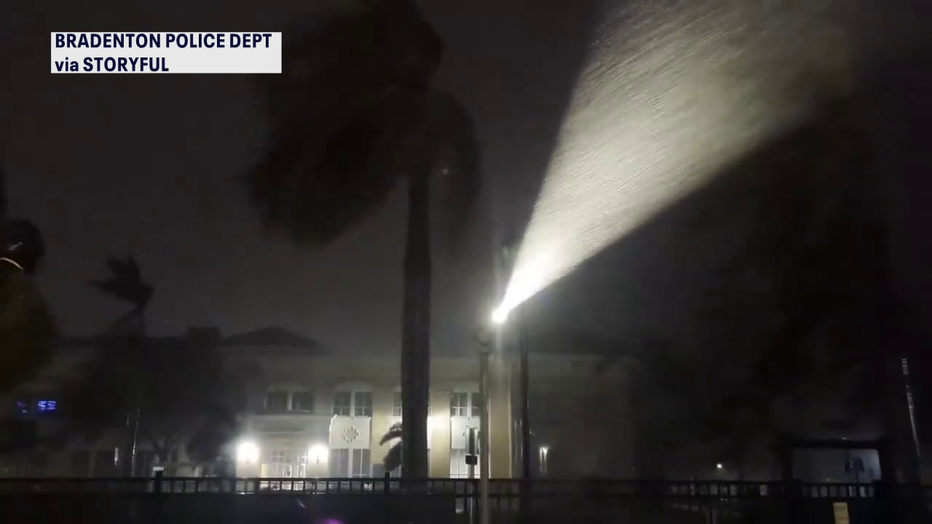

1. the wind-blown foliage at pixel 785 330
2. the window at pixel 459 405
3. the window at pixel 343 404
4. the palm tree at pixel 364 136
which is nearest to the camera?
the window at pixel 343 404

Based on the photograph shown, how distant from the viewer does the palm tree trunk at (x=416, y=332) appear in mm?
1867

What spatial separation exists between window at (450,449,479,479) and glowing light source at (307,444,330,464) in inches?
14.8

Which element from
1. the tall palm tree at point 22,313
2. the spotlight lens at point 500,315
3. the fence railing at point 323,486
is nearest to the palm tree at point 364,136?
the spotlight lens at point 500,315

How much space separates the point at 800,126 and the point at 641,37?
0.70 m

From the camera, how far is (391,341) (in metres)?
1.96

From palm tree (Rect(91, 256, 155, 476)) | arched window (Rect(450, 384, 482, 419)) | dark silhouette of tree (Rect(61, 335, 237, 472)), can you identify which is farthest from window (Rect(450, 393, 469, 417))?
palm tree (Rect(91, 256, 155, 476))

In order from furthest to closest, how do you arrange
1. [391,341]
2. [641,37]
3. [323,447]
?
1. [641,37]
2. [391,341]
3. [323,447]

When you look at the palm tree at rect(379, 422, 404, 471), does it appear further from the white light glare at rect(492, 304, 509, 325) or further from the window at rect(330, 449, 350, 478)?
the white light glare at rect(492, 304, 509, 325)

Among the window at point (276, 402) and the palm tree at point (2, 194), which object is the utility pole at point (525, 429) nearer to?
the window at point (276, 402)

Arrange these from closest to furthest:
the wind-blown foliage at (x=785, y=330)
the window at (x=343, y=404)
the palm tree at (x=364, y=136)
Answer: the window at (x=343, y=404), the palm tree at (x=364, y=136), the wind-blown foliage at (x=785, y=330)

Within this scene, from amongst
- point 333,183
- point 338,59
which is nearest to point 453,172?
point 333,183

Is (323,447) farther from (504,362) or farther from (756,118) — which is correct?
(756,118)

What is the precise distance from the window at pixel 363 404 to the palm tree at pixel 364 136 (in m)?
0.30

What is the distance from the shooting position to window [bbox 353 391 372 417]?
184 centimetres
